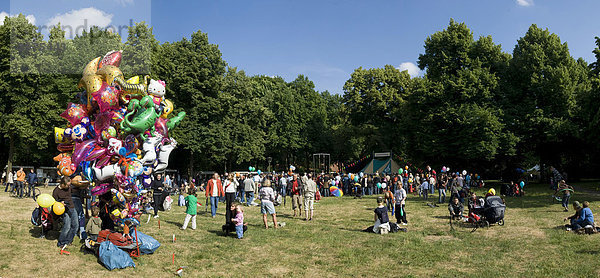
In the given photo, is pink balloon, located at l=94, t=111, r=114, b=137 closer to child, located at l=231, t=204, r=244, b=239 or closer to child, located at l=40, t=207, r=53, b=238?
child, located at l=40, t=207, r=53, b=238

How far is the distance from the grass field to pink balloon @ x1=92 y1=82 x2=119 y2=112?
3882 millimetres

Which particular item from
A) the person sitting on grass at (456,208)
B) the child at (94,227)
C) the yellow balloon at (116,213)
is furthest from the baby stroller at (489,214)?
the child at (94,227)

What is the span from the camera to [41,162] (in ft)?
129

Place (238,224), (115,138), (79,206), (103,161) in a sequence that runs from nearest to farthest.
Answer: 1. (103,161)
2. (115,138)
3. (79,206)
4. (238,224)

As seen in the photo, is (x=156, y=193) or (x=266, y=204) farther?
(x=156, y=193)

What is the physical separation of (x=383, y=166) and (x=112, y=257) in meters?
29.6

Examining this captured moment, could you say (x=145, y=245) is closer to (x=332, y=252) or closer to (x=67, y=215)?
(x=67, y=215)

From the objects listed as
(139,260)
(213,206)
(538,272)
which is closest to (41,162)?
(213,206)

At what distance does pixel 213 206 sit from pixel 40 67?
883 inches

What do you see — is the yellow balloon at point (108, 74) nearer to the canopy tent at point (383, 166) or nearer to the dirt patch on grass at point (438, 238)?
the dirt patch on grass at point (438, 238)

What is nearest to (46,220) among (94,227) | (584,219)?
(94,227)

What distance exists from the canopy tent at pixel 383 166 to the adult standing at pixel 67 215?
28.6 metres

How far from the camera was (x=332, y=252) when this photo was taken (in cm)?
1123

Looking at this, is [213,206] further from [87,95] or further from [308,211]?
[87,95]
